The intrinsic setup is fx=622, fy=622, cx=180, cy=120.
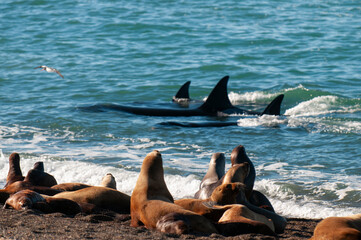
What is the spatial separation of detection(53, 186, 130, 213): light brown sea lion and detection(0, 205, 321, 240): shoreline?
0.53 feet

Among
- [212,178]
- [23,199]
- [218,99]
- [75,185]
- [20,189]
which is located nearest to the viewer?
[23,199]

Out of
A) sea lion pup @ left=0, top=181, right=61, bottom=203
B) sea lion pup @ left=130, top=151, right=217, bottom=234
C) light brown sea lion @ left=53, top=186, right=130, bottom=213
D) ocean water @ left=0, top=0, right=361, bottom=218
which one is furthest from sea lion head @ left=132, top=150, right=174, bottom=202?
ocean water @ left=0, top=0, right=361, bottom=218

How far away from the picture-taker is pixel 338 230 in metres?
5.48

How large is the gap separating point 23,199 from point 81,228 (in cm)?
111

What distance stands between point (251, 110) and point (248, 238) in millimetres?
9724

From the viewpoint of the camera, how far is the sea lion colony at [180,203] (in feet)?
19.5

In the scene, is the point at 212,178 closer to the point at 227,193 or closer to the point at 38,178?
the point at 227,193

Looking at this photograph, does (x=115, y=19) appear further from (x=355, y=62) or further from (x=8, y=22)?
(x=355, y=62)

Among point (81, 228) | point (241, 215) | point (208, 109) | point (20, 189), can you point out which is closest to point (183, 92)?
point (208, 109)

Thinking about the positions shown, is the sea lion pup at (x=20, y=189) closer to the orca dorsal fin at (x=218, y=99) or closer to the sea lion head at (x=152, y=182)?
the sea lion head at (x=152, y=182)

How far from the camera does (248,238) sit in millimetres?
5785

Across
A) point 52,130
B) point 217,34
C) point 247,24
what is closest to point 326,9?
point 247,24

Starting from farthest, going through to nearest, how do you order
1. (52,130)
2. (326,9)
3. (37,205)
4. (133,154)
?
(326,9) < (52,130) < (133,154) < (37,205)

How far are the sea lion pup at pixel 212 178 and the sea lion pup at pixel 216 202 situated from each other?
600 mm
